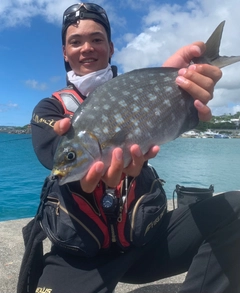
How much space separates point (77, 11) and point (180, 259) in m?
2.57

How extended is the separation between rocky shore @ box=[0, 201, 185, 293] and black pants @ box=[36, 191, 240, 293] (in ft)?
1.44

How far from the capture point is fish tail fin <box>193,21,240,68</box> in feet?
8.02

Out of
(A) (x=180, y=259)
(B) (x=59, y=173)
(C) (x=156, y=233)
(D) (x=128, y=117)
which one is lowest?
(A) (x=180, y=259)

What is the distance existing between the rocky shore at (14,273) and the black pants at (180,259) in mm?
440

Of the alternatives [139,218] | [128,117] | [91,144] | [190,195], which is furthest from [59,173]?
[190,195]

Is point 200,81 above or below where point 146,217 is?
above

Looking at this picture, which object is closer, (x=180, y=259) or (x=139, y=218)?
(x=139, y=218)

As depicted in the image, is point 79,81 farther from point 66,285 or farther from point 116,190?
point 66,285

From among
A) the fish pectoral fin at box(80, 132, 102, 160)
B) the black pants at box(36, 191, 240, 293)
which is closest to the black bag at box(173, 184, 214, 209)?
the black pants at box(36, 191, 240, 293)

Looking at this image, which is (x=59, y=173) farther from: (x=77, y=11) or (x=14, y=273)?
(x=14, y=273)

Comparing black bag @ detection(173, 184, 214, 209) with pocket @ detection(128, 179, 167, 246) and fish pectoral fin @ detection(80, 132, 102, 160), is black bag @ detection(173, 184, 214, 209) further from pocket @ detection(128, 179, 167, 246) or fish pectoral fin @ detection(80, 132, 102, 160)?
fish pectoral fin @ detection(80, 132, 102, 160)

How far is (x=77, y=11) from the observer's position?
121 inches

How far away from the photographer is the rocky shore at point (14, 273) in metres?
3.22

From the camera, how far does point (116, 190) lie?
104 inches
